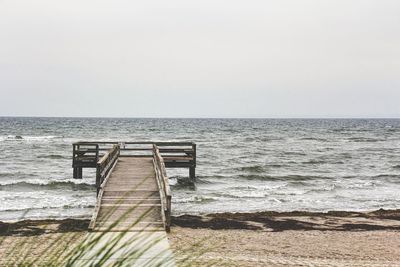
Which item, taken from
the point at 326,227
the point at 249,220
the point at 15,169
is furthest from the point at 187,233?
the point at 15,169

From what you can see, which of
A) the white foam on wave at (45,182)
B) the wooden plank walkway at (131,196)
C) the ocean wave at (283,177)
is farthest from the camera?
the ocean wave at (283,177)

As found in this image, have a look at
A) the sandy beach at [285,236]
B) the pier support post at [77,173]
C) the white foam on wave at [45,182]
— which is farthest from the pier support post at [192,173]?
the sandy beach at [285,236]

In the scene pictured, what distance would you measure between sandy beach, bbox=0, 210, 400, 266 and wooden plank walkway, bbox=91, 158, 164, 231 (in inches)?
25.8

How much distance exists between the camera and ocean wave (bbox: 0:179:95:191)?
77.3 feet

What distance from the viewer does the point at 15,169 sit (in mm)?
31922

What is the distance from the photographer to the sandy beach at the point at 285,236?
11117mm

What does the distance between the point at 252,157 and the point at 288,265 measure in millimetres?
32861

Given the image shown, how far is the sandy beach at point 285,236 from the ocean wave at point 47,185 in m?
8.24

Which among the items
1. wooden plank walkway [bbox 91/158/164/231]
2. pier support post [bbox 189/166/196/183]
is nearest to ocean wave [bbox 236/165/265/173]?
pier support post [bbox 189/166/196/183]

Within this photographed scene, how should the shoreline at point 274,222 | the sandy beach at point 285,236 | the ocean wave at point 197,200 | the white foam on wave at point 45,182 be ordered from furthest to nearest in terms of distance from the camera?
the white foam on wave at point 45,182 < the ocean wave at point 197,200 < the shoreline at point 274,222 < the sandy beach at point 285,236

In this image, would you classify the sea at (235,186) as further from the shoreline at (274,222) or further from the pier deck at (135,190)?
the pier deck at (135,190)

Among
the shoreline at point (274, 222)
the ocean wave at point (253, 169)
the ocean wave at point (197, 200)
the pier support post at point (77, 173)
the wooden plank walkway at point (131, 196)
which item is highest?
the wooden plank walkway at point (131, 196)

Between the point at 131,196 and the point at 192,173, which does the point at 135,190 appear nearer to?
the point at 131,196

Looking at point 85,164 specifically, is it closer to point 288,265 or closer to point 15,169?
point 15,169
